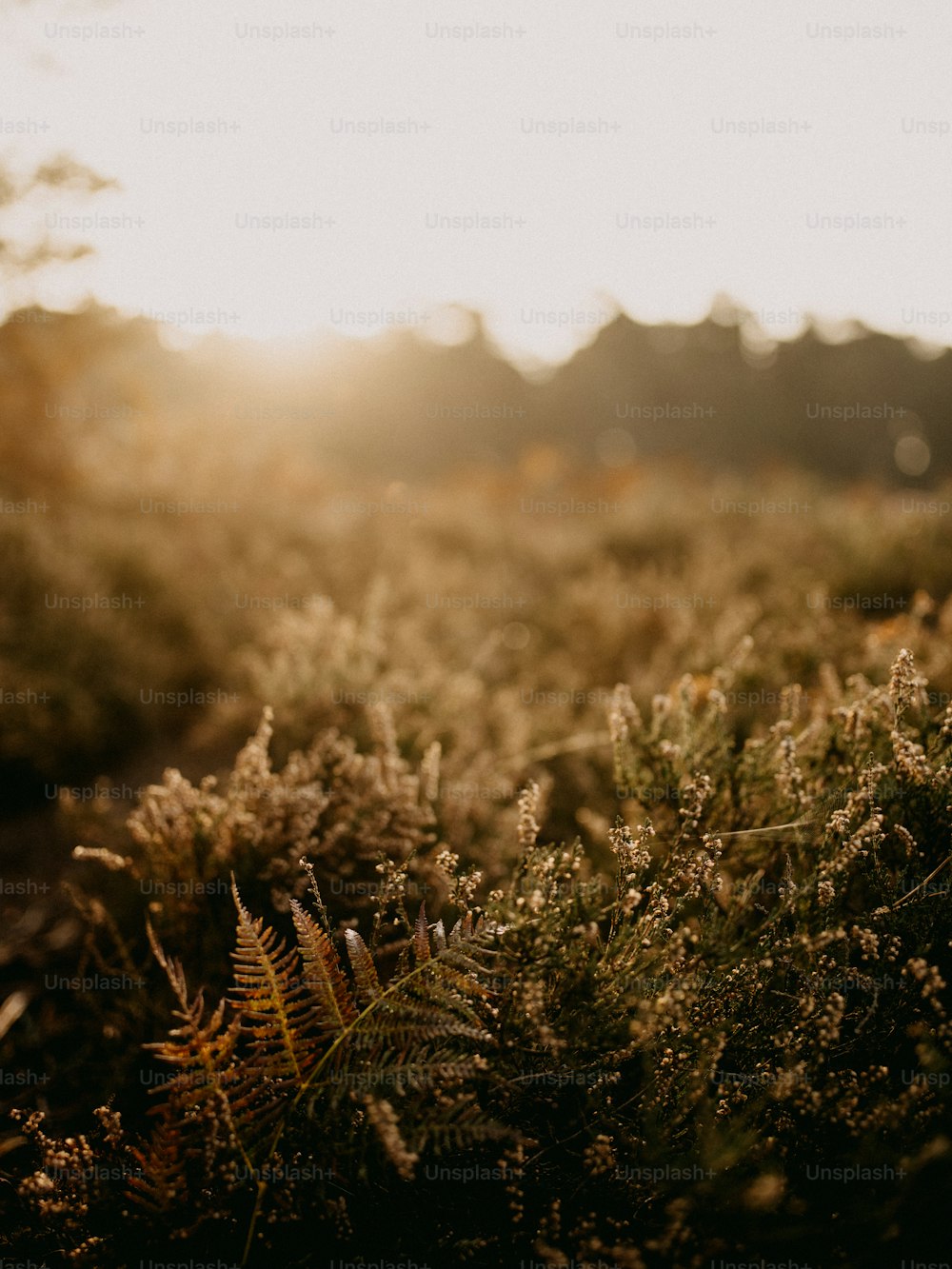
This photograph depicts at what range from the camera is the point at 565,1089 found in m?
1.65

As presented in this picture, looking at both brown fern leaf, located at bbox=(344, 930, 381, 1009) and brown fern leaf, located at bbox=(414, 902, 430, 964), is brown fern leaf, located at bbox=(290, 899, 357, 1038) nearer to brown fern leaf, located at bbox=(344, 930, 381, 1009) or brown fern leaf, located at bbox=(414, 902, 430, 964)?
brown fern leaf, located at bbox=(344, 930, 381, 1009)

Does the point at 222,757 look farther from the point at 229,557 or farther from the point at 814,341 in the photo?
the point at 814,341

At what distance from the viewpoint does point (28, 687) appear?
3.79 metres

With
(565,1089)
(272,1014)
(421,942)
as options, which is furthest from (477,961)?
(272,1014)

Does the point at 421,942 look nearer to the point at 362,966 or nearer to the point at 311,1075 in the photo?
the point at 362,966

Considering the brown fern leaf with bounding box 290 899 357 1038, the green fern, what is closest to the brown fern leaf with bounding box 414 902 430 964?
the green fern

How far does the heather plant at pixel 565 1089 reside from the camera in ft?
4.49

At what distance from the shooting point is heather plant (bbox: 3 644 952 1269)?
4.49ft

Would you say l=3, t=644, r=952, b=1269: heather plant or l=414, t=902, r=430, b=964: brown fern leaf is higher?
l=414, t=902, r=430, b=964: brown fern leaf

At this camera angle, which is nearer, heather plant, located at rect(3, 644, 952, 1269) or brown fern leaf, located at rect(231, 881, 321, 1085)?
heather plant, located at rect(3, 644, 952, 1269)

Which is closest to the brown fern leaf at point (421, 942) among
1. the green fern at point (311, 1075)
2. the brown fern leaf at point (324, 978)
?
the green fern at point (311, 1075)

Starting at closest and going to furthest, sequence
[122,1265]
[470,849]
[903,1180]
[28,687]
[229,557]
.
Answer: [903,1180], [122,1265], [470,849], [28,687], [229,557]

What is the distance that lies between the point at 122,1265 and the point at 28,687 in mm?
3052

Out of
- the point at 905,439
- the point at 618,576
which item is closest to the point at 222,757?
the point at 618,576
